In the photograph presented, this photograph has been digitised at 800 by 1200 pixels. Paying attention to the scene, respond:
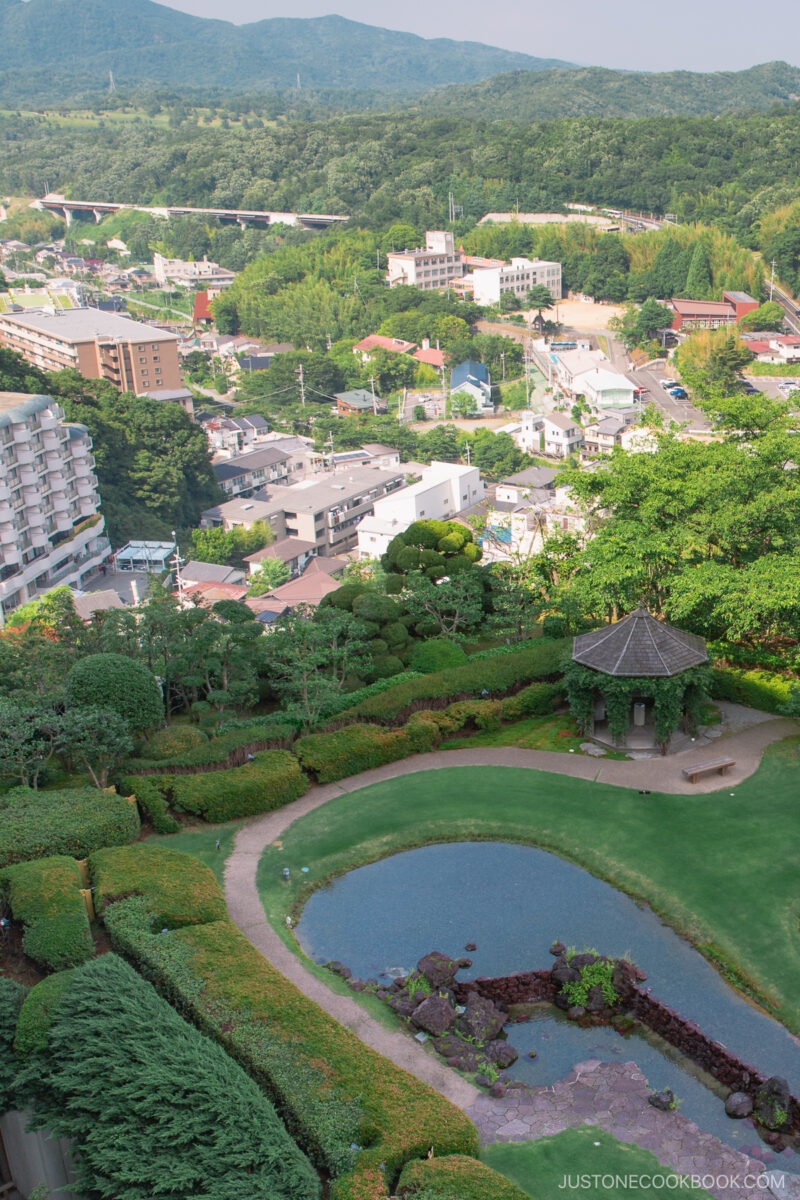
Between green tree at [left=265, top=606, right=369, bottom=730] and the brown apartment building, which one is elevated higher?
green tree at [left=265, top=606, right=369, bottom=730]

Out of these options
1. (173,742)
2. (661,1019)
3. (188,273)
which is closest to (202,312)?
(188,273)

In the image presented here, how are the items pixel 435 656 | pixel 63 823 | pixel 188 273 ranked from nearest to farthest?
pixel 63 823 → pixel 435 656 → pixel 188 273

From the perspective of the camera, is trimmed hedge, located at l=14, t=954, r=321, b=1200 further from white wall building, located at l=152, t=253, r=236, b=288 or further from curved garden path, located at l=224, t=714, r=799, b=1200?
white wall building, located at l=152, t=253, r=236, b=288

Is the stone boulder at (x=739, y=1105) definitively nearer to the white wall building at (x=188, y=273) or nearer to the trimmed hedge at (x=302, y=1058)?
the trimmed hedge at (x=302, y=1058)

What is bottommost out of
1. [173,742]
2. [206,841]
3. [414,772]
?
[414,772]

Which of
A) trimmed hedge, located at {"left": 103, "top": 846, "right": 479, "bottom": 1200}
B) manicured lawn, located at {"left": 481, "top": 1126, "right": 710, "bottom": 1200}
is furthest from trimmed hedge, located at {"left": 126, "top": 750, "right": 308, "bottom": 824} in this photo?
manicured lawn, located at {"left": 481, "top": 1126, "right": 710, "bottom": 1200}

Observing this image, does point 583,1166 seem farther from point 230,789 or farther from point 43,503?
point 43,503
